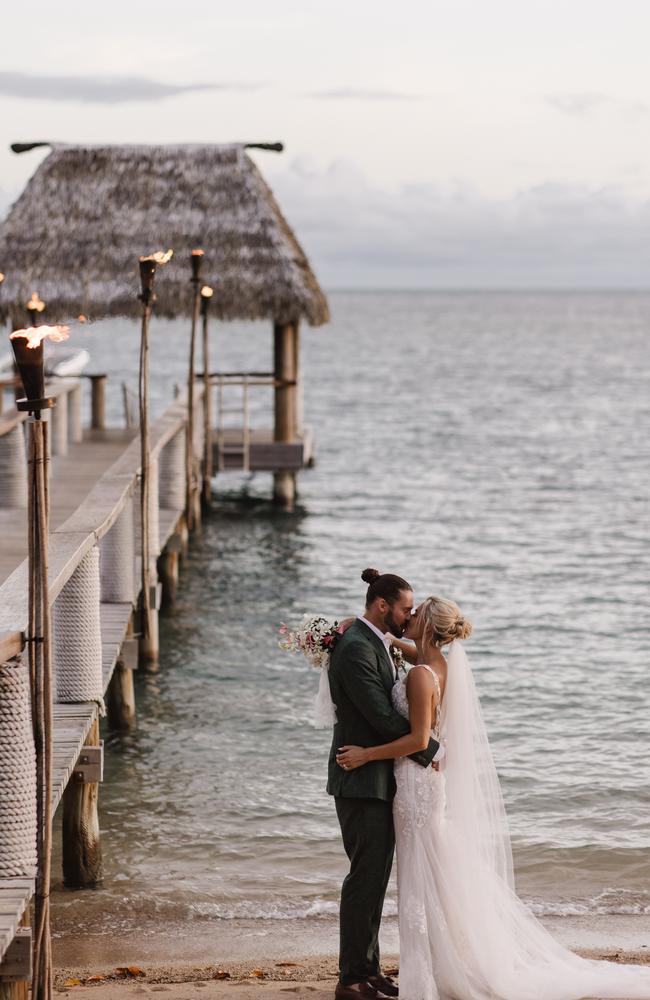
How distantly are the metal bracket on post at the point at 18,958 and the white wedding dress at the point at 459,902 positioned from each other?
64.7 inches

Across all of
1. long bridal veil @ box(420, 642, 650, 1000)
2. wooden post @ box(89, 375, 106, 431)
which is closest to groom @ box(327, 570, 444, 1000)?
long bridal veil @ box(420, 642, 650, 1000)

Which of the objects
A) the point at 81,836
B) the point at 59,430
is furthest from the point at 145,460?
the point at 59,430

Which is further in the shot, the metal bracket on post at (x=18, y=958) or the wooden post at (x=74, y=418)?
the wooden post at (x=74, y=418)

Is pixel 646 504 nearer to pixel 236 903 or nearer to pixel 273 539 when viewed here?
pixel 273 539

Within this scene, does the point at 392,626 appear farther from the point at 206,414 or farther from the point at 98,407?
the point at 98,407

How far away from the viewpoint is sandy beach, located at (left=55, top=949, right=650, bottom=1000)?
643 centimetres

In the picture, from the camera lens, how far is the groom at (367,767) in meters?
5.93

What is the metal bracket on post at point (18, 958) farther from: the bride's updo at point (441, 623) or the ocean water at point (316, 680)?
the ocean water at point (316, 680)

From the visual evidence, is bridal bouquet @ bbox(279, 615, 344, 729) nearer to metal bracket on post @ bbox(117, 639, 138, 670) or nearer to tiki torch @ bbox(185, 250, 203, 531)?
metal bracket on post @ bbox(117, 639, 138, 670)

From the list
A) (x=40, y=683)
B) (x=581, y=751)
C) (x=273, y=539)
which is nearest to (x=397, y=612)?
(x=40, y=683)

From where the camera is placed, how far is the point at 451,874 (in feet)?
19.6

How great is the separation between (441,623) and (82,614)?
2.78m

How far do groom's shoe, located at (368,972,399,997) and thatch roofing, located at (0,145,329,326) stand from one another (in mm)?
15403

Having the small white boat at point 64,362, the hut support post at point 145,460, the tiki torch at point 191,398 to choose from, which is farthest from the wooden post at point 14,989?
the small white boat at point 64,362
